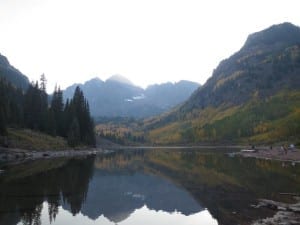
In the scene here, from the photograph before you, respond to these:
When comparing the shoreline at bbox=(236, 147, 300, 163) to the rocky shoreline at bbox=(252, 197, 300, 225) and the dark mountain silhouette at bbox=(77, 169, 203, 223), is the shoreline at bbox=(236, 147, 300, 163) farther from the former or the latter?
the rocky shoreline at bbox=(252, 197, 300, 225)

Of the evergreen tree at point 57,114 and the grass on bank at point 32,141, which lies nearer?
the grass on bank at point 32,141

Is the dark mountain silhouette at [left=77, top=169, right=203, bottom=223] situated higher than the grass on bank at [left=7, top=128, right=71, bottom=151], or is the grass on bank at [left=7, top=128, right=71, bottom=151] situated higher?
the grass on bank at [left=7, top=128, right=71, bottom=151]

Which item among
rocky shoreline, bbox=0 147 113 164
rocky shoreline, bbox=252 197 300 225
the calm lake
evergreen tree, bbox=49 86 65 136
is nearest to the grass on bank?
rocky shoreline, bbox=0 147 113 164

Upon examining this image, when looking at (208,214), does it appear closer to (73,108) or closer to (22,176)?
(22,176)

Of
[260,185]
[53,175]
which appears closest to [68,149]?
[53,175]

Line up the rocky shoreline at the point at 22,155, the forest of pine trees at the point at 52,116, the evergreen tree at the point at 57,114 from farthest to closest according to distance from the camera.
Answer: the evergreen tree at the point at 57,114, the forest of pine trees at the point at 52,116, the rocky shoreline at the point at 22,155

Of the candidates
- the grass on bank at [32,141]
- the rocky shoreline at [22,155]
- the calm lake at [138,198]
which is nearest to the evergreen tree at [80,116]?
the grass on bank at [32,141]

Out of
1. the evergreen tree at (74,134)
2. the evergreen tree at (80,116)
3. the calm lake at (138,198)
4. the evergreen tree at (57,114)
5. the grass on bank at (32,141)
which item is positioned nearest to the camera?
the calm lake at (138,198)

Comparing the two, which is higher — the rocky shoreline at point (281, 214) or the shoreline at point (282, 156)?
the shoreline at point (282, 156)

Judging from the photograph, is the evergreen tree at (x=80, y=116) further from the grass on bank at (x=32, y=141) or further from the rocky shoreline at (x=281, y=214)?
the rocky shoreline at (x=281, y=214)

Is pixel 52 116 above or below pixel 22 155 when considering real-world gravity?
above

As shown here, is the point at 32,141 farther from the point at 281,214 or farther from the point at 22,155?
the point at 281,214

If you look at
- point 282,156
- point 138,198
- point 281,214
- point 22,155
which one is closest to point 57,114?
point 22,155

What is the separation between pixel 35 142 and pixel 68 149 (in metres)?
17.7
